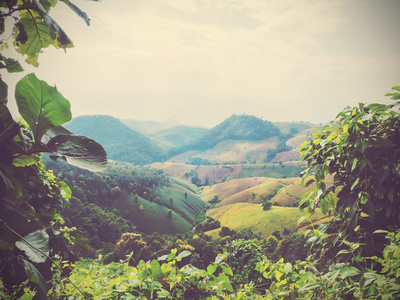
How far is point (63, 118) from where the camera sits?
1.06 m

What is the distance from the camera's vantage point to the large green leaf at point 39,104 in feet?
3.05

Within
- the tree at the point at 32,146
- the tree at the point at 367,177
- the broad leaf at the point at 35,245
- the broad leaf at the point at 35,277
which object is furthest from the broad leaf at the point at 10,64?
the tree at the point at 367,177

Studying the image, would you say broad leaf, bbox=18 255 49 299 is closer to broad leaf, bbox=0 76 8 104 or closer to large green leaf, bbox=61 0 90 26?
broad leaf, bbox=0 76 8 104

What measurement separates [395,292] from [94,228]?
293 ft

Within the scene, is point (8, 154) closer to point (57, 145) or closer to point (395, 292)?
point (57, 145)

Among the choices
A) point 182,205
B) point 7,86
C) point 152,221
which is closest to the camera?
point 7,86

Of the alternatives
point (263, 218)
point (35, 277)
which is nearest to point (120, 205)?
point (263, 218)

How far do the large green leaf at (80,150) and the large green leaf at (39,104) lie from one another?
0.25ft

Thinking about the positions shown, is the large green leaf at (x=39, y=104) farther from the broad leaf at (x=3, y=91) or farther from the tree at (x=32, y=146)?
the broad leaf at (x=3, y=91)

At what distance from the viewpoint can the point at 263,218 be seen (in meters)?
97.2

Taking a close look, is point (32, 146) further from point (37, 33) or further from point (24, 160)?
point (37, 33)

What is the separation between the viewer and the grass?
290ft

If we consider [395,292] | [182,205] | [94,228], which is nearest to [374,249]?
[395,292]

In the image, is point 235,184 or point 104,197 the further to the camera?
point 235,184
